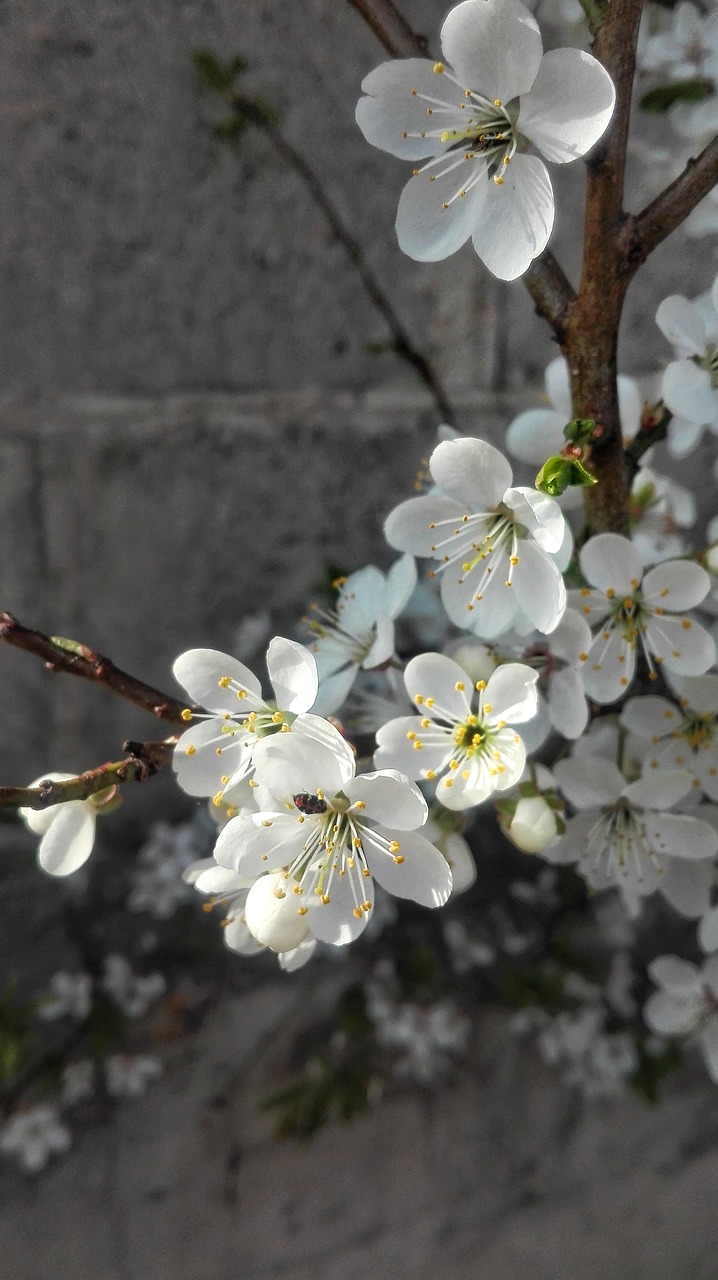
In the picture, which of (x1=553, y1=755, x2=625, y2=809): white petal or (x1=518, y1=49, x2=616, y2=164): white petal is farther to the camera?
(x1=553, y1=755, x2=625, y2=809): white petal

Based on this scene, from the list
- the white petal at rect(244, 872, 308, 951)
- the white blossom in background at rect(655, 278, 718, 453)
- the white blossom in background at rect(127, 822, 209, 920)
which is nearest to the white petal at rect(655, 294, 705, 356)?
the white blossom in background at rect(655, 278, 718, 453)

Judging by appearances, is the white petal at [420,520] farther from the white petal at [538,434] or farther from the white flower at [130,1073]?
the white flower at [130,1073]

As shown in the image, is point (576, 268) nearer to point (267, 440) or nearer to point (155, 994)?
point (267, 440)

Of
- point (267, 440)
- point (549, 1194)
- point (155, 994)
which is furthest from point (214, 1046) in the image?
point (267, 440)

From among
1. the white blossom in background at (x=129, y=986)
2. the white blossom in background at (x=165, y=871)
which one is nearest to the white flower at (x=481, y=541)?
the white blossom in background at (x=165, y=871)

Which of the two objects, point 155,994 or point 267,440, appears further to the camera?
point 155,994

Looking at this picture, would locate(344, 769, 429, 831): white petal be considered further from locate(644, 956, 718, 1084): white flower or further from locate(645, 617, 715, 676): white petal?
locate(644, 956, 718, 1084): white flower
